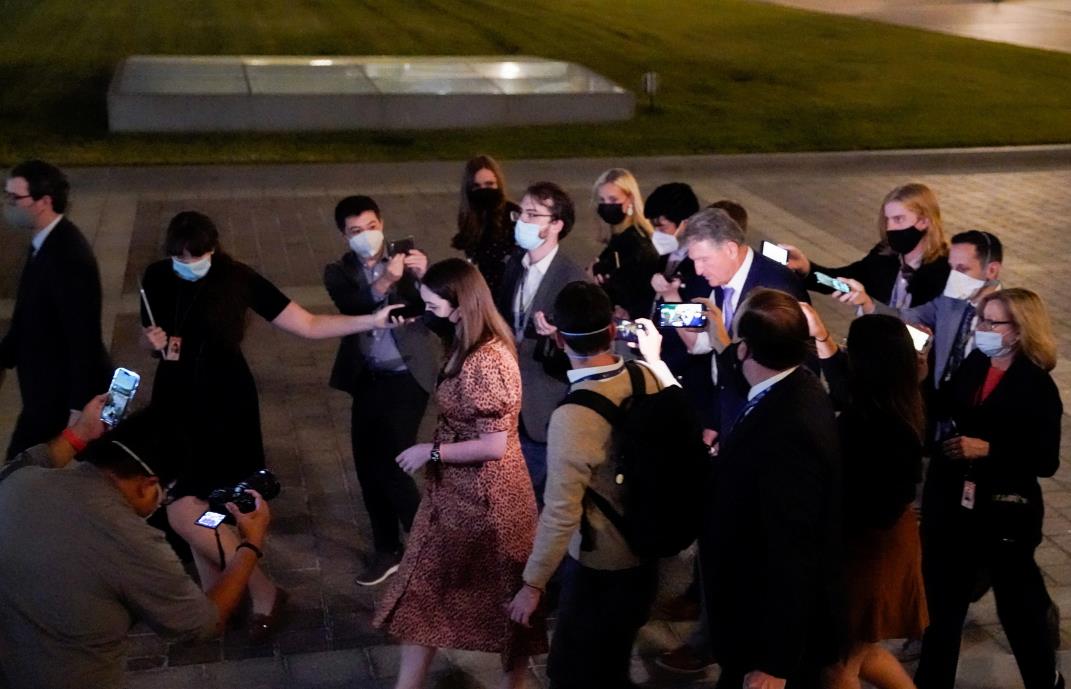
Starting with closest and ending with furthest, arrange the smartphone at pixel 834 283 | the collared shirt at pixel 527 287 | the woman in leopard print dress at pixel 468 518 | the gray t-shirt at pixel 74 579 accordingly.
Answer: the gray t-shirt at pixel 74 579 < the woman in leopard print dress at pixel 468 518 < the smartphone at pixel 834 283 < the collared shirt at pixel 527 287

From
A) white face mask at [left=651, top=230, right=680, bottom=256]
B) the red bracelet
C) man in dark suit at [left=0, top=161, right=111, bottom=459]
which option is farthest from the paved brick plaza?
white face mask at [left=651, top=230, right=680, bottom=256]

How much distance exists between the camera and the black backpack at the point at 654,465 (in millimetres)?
4074

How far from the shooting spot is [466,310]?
4.81m

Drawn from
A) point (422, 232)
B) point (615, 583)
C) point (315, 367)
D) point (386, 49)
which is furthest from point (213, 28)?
point (615, 583)

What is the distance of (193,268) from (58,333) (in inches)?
32.3

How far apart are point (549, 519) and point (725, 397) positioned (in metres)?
1.37

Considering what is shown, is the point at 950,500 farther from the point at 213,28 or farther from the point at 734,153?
the point at 213,28

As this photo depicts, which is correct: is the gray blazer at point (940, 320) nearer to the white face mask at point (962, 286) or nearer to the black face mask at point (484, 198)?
the white face mask at point (962, 286)

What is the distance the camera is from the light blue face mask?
17.5 feet

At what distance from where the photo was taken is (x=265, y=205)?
14.5 meters

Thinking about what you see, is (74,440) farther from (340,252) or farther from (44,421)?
(340,252)

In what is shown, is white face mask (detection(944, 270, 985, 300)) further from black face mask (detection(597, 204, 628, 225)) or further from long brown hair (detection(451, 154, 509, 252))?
long brown hair (detection(451, 154, 509, 252))

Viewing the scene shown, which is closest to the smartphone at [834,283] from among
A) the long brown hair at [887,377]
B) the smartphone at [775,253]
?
the smartphone at [775,253]

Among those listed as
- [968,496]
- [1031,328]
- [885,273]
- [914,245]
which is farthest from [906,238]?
[968,496]
